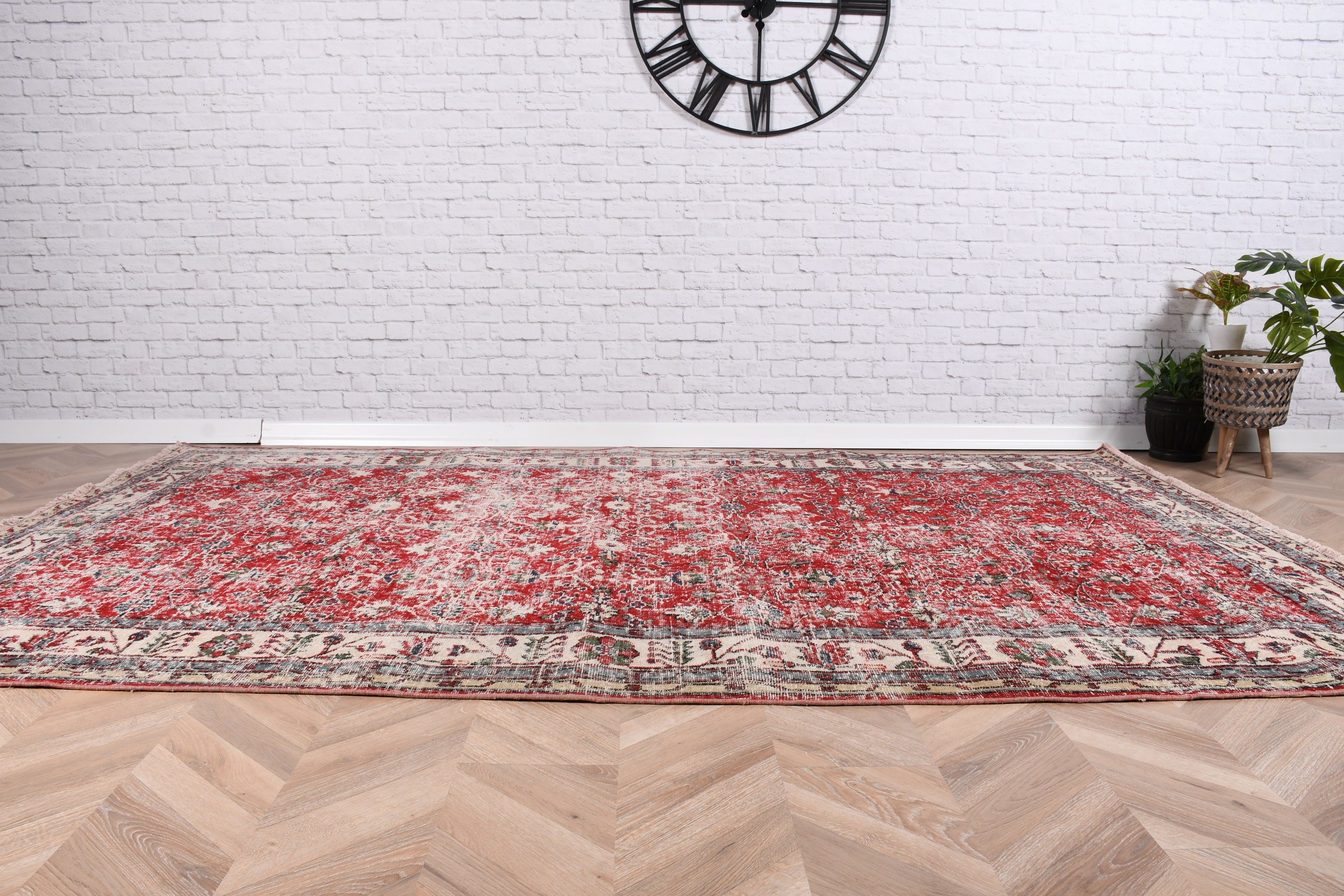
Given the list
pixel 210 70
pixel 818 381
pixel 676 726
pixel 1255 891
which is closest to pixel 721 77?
pixel 818 381

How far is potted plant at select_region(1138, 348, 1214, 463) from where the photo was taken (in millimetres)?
3668

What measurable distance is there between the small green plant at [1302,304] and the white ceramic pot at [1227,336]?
101 millimetres

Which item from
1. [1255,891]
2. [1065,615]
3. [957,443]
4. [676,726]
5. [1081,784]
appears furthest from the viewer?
[957,443]

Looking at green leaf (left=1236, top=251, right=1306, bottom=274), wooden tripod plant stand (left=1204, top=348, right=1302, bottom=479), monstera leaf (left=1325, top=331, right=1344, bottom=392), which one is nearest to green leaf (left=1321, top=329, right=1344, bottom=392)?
monstera leaf (left=1325, top=331, right=1344, bottom=392)

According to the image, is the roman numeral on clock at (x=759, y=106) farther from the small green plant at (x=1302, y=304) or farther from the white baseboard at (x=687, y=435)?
the small green plant at (x=1302, y=304)

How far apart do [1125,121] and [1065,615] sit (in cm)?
258

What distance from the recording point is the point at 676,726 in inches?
67.4

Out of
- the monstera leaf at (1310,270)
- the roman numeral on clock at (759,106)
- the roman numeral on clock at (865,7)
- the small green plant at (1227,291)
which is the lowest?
the small green plant at (1227,291)

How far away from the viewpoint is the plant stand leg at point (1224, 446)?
348 centimetres

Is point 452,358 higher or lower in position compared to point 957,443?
higher

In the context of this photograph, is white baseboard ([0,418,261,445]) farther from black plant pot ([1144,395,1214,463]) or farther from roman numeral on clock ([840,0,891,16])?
black plant pot ([1144,395,1214,463])

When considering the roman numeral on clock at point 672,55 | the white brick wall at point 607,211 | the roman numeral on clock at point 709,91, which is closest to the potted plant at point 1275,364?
the white brick wall at point 607,211

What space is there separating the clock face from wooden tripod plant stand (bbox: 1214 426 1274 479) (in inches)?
78.9

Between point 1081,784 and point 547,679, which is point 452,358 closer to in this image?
point 547,679
